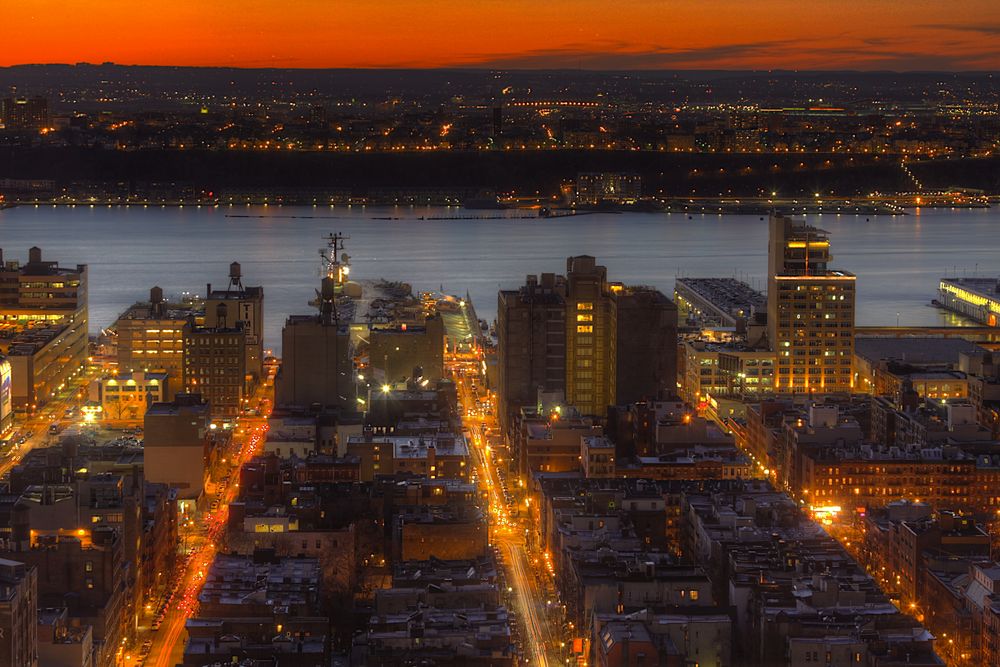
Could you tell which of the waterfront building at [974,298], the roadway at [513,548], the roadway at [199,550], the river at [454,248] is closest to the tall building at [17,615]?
the roadway at [199,550]

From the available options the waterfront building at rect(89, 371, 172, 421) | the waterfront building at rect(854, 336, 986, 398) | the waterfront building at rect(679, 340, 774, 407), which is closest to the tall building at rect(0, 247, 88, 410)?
the waterfront building at rect(89, 371, 172, 421)

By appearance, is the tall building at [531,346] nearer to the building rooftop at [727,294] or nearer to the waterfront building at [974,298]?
the building rooftop at [727,294]

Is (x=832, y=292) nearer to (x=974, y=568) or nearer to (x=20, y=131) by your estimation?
(x=974, y=568)

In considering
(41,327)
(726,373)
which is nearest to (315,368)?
(726,373)

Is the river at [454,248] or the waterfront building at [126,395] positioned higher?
the river at [454,248]

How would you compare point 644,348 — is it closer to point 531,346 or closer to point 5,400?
point 531,346

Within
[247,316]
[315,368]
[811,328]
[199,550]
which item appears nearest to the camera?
[199,550]
